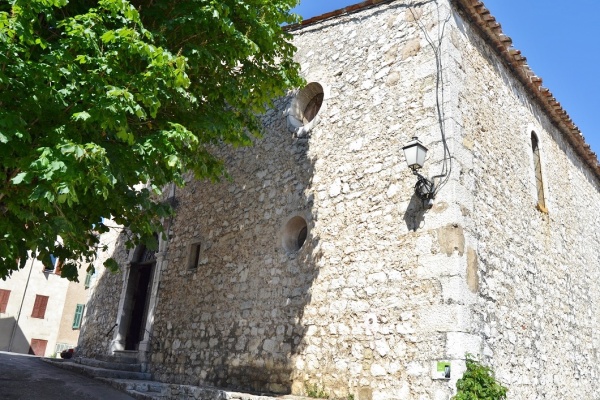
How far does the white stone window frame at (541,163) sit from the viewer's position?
25.8 feet

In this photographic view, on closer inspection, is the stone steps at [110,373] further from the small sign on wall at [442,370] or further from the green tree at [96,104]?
the small sign on wall at [442,370]

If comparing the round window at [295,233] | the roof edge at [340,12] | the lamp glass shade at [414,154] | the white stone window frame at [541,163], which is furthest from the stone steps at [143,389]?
the white stone window frame at [541,163]

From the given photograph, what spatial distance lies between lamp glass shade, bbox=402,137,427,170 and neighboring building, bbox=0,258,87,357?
1972cm

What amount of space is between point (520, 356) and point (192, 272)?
571 cm

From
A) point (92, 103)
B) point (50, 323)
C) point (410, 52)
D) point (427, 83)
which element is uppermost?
point (410, 52)

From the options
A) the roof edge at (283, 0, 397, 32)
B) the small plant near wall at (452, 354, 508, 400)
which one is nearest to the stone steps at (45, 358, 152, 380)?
the small plant near wall at (452, 354, 508, 400)

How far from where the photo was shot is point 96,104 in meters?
3.94

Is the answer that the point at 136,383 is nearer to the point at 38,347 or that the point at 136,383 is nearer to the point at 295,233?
the point at 295,233

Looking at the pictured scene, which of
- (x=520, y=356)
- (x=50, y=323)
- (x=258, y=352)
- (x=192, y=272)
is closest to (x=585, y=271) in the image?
(x=520, y=356)

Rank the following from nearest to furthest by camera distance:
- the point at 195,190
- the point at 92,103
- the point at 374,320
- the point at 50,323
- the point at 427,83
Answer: the point at 92,103 → the point at 374,320 → the point at 427,83 → the point at 195,190 → the point at 50,323

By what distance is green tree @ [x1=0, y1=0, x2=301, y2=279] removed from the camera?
3.78m

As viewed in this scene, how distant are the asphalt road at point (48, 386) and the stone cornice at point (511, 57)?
7.09 m

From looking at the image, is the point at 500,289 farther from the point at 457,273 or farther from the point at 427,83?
the point at 427,83

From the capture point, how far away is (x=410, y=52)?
676 cm
